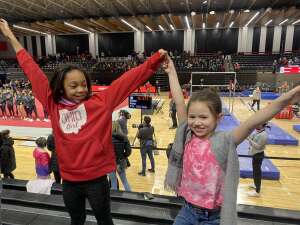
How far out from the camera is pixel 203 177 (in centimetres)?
138

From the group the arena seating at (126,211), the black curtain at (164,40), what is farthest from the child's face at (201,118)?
the black curtain at (164,40)

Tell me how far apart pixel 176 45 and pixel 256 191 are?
2272cm

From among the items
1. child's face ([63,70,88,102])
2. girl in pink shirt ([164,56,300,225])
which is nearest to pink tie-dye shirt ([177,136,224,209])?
girl in pink shirt ([164,56,300,225])

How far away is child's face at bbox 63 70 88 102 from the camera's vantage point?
1480 mm

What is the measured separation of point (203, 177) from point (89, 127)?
0.67 m

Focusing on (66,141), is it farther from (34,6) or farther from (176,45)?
(176,45)

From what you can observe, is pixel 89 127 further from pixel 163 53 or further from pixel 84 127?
pixel 163 53

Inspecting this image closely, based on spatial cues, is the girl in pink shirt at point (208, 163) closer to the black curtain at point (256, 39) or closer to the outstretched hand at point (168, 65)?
the outstretched hand at point (168, 65)

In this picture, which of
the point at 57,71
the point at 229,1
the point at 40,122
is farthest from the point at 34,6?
the point at 57,71

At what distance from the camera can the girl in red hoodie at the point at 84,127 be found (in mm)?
1472

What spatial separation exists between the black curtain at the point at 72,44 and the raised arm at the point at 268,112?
91.1ft

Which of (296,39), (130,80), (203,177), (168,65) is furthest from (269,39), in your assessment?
(203,177)

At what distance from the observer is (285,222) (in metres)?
2.66

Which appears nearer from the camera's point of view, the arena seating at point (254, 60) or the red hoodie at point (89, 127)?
the red hoodie at point (89, 127)
